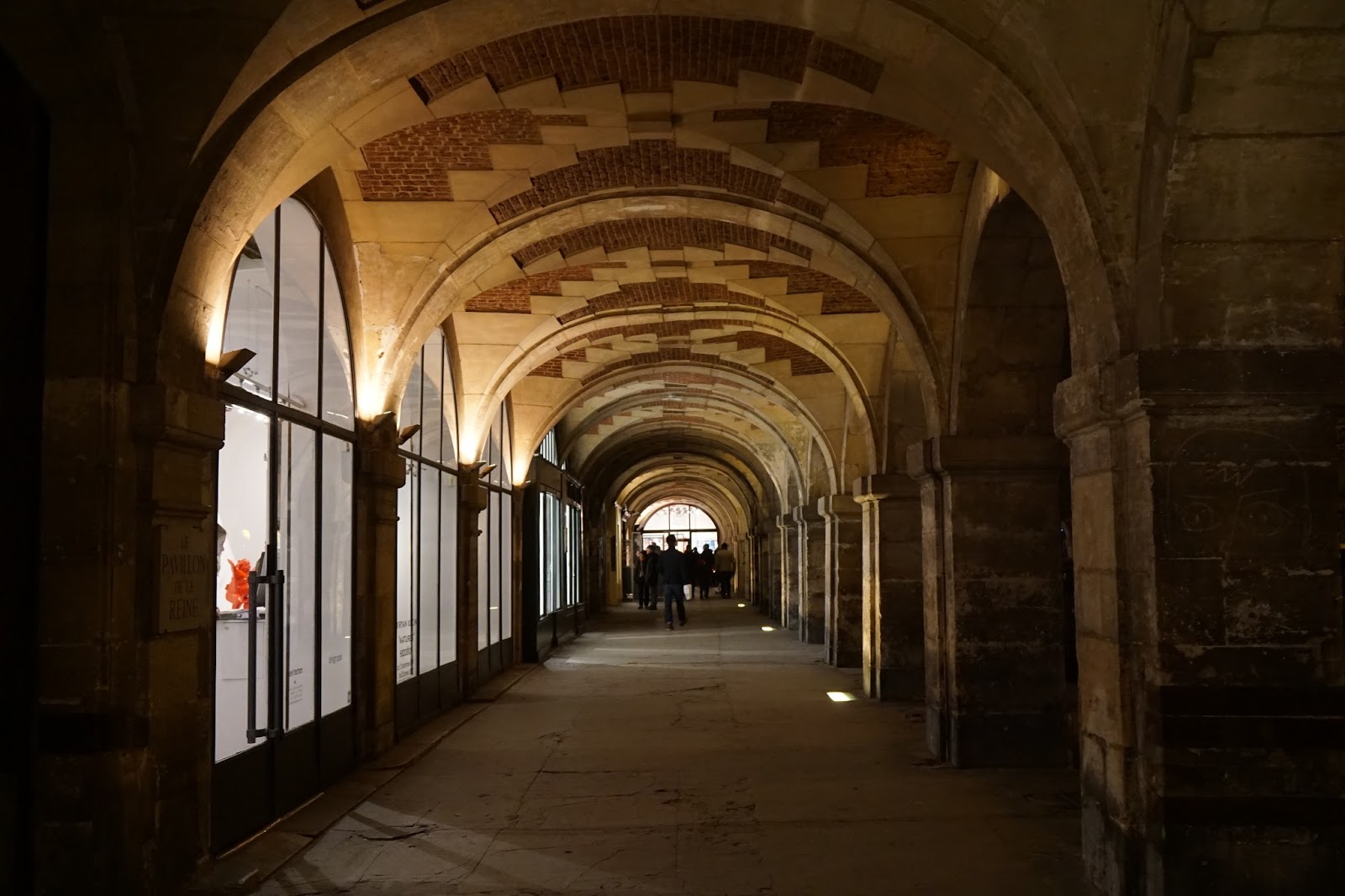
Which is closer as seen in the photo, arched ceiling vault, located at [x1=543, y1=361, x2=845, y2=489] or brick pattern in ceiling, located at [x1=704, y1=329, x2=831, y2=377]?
brick pattern in ceiling, located at [x1=704, y1=329, x2=831, y2=377]

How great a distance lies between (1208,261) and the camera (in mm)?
4664

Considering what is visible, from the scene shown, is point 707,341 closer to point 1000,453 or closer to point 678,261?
point 678,261

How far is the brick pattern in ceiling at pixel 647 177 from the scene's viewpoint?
8430 mm

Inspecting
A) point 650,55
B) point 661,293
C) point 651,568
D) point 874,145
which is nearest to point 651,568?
point 651,568

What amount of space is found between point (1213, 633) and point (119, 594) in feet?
14.1

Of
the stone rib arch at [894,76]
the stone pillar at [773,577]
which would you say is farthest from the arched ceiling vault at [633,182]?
the stone pillar at [773,577]

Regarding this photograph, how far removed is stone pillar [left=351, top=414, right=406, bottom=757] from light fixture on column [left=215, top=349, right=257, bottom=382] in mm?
2867

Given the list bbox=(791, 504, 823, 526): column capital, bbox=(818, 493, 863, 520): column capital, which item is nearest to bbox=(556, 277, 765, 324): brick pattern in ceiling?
bbox=(818, 493, 863, 520): column capital

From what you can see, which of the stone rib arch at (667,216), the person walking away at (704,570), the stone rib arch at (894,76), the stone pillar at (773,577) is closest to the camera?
the stone rib arch at (894,76)

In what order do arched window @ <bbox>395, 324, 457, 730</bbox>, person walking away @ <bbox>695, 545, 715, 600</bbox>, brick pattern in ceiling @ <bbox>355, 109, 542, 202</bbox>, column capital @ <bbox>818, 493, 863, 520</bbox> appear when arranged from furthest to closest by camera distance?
person walking away @ <bbox>695, 545, 715, 600</bbox> < column capital @ <bbox>818, 493, 863, 520</bbox> < arched window @ <bbox>395, 324, 457, 730</bbox> < brick pattern in ceiling @ <bbox>355, 109, 542, 202</bbox>

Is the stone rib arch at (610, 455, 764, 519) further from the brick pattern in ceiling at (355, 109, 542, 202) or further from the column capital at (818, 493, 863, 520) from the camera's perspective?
the brick pattern in ceiling at (355, 109, 542, 202)

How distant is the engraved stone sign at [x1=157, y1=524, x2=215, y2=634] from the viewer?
16.4 ft

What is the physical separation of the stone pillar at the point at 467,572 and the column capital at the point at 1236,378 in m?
8.86

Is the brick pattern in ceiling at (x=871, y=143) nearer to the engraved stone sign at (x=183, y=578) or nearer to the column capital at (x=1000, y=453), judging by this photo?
the column capital at (x=1000, y=453)
